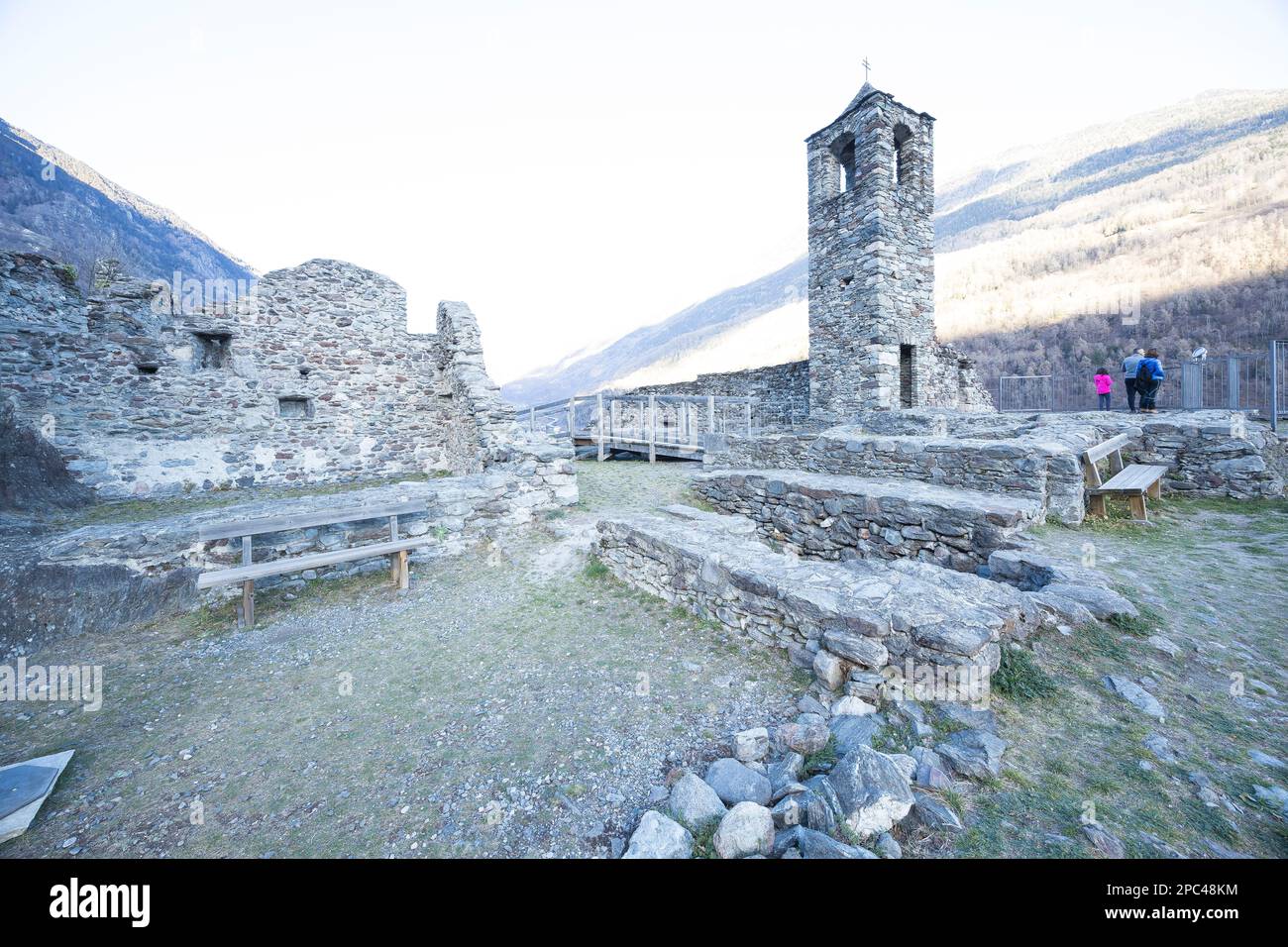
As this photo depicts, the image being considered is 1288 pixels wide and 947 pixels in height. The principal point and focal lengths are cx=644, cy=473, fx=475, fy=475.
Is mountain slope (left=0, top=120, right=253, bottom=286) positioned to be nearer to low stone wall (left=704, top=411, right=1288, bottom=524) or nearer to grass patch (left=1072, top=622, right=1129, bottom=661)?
low stone wall (left=704, top=411, right=1288, bottom=524)

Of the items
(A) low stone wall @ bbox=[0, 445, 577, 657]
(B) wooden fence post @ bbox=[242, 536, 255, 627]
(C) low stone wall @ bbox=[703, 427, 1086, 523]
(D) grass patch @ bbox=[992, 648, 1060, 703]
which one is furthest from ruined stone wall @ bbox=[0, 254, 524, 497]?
(D) grass patch @ bbox=[992, 648, 1060, 703]

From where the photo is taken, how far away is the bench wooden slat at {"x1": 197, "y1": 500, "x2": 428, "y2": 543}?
15.8 ft

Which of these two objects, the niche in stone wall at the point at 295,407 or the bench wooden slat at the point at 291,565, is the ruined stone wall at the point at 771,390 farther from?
the bench wooden slat at the point at 291,565

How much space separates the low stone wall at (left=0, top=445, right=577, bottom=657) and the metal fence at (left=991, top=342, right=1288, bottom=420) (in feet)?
51.3

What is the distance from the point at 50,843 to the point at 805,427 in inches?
558

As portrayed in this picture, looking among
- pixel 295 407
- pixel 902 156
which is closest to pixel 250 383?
pixel 295 407

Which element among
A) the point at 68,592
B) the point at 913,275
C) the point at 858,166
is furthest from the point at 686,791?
the point at 858,166

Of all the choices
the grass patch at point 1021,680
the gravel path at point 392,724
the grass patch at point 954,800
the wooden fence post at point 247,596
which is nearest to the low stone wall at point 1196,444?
the grass patch at point 1021,680

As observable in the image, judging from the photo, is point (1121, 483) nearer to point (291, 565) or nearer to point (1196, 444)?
point (1196, 444)

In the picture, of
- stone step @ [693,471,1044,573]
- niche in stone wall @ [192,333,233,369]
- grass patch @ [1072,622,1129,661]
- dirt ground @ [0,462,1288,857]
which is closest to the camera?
dirt ground @ [0,462,1288,857]

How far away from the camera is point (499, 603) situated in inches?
203

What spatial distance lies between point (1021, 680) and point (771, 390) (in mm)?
13313

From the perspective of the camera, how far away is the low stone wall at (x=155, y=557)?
4.20 metres
